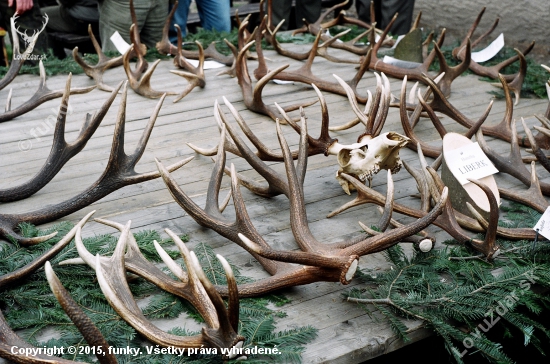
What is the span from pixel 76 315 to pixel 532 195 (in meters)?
1.94

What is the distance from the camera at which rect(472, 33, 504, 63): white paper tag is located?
473 cm

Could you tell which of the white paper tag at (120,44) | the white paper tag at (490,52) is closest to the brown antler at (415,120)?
the white paper tag at (490,52)

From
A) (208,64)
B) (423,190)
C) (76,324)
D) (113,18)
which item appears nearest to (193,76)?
(208,64)

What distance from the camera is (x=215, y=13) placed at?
601cm

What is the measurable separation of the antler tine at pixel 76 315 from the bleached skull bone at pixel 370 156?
4.47ft

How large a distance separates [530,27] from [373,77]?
2.79 meters

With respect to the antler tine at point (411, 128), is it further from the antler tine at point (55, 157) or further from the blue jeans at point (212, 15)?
the blue jeans at point (212, 15)

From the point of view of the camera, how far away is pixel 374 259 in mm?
2326

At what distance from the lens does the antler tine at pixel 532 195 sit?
2682mm

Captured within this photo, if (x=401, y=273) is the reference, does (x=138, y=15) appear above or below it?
below

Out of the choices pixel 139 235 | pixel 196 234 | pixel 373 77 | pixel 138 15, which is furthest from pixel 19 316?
pixel 138 15

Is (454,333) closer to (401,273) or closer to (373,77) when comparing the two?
(401,273)

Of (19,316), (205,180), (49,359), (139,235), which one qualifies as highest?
(49,359)

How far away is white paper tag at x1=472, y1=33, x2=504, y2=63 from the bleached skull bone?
2.46 metres
